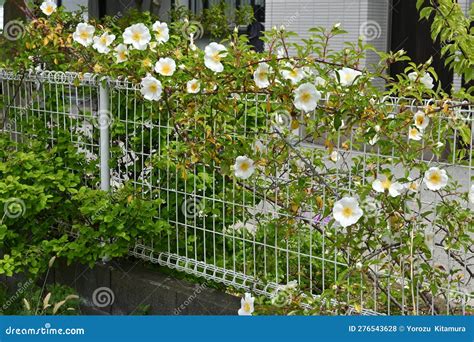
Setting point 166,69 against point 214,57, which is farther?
point 166,69

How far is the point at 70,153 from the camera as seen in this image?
4.69 meters

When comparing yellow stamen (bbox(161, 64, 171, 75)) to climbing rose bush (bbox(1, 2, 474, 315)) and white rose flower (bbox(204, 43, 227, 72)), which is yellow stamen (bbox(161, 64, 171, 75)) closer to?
climbing rose bush (bbox(1, 2, 474, 315))

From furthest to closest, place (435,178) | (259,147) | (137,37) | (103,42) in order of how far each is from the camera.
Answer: (103,42)
(137,37)
(259,147)
(435,178)

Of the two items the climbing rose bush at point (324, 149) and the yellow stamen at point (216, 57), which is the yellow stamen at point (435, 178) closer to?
the climbing rose bush at point (324, 149)

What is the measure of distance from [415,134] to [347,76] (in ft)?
1.28

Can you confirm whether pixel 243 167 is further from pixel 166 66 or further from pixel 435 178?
pixel 435 178

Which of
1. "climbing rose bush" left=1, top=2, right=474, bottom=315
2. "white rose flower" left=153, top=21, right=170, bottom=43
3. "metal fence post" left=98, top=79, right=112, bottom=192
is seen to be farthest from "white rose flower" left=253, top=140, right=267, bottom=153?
"metal fence post" left=98, top=79, right=112, bottom=192

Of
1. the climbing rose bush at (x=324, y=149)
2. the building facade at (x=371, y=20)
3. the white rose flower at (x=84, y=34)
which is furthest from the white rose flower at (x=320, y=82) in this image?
the building facade at (x=371, y=20)

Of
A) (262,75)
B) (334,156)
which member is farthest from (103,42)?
(334,156)

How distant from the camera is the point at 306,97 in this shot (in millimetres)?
3258

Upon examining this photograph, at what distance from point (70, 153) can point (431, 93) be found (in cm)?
234

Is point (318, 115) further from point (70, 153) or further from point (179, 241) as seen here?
point (70, 153)

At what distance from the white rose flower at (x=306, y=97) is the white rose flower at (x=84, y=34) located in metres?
1.51

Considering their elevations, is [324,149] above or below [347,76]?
below
